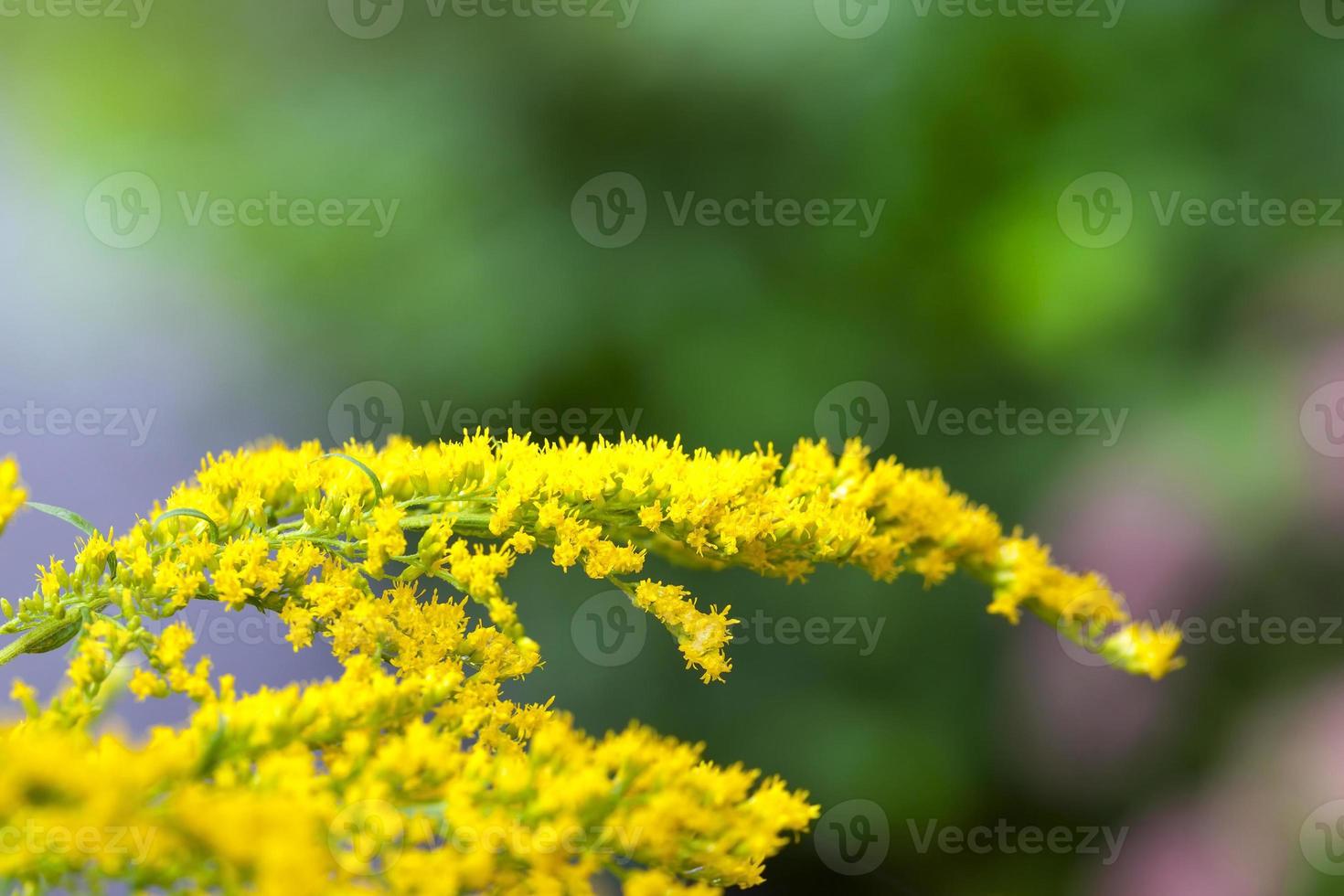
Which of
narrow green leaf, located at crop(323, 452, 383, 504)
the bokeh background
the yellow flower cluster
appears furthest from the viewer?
the bokeh background

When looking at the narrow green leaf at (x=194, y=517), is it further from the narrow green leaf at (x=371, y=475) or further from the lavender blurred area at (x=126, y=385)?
the lavender blurred area at (x=126, y=385)

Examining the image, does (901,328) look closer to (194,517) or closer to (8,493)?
(194,517)

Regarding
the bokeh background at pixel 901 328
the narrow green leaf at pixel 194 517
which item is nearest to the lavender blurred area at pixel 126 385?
the bokeh background at pixel 901 328

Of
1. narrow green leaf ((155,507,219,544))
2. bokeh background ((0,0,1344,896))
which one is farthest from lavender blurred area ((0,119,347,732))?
narrow green leaf ((155,507,219,544))

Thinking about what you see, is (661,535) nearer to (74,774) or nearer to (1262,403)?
(74,774)

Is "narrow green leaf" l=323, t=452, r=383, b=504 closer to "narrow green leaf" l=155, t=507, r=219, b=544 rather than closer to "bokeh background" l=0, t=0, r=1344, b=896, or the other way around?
"narrow green leaf" l=155, t=507, r=219, b=544

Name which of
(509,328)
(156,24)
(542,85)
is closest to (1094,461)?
(509,328)
